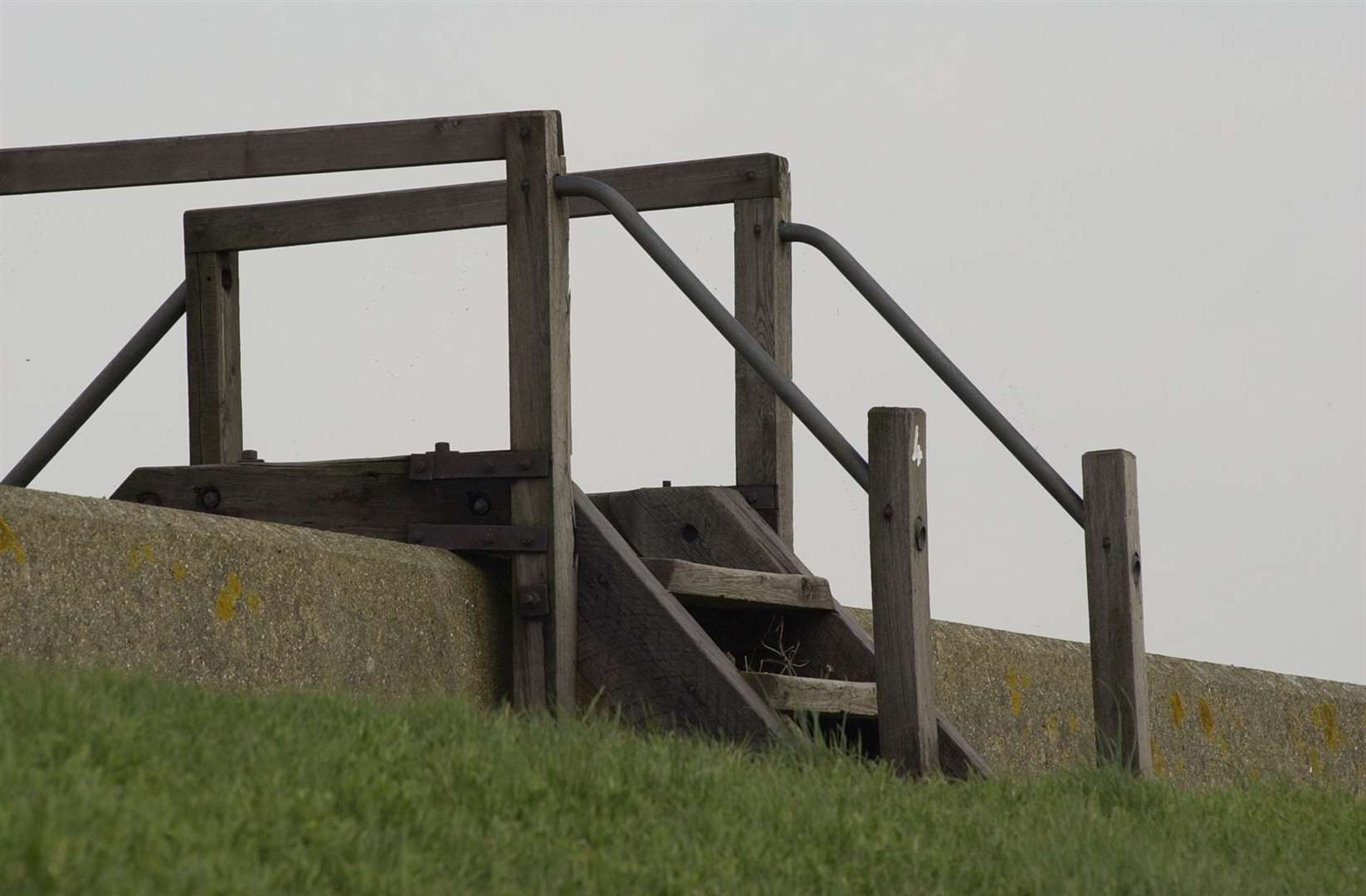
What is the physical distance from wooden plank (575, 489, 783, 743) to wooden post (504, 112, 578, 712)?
7 centimetres

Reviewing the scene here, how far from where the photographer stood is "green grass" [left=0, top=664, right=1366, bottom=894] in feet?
9.43

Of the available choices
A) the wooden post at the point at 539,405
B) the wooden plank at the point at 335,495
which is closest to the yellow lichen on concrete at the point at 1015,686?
the wooden post at the point at 539,405

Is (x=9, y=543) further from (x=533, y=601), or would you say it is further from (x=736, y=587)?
(x=736, y=587)

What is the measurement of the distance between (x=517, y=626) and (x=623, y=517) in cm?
120

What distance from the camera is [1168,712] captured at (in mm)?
8352

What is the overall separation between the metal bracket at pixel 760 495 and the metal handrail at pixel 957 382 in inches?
37.7

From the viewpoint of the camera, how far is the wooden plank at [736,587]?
5.96 metres

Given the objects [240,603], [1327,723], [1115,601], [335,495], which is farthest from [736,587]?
[1327,723]

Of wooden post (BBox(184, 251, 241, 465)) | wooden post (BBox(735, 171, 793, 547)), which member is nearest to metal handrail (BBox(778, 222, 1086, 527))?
wooden post (BBox(735, 171, 793, 547))

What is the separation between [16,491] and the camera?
4668mm

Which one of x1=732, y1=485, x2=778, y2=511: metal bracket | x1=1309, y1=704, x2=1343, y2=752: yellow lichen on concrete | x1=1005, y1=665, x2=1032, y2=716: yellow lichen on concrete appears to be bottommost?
x1=1309, y1=704, x2=1343, y2=752: yellow lichen on concrete

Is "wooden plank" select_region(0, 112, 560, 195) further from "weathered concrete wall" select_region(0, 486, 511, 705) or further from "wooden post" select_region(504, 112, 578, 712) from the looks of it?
"weathered concrete wall" select_region(0, 486, 511, 705)

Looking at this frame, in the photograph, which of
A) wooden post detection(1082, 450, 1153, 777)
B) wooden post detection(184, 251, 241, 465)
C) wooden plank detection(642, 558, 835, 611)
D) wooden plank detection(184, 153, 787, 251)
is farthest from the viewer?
wooden post detection(184, 251, 241, 465)

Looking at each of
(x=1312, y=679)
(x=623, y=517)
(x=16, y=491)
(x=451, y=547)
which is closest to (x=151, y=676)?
(x=16, y=491)
